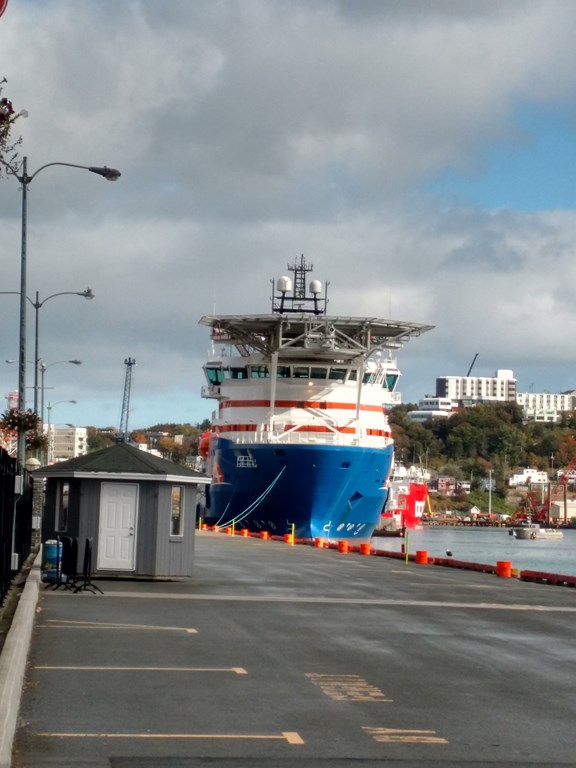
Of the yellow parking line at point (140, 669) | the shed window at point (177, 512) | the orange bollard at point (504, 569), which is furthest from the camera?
the orange bollard at point (504, 569)

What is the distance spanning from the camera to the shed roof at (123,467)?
27.0m

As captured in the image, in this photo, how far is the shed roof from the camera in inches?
1063

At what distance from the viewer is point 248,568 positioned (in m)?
34.2

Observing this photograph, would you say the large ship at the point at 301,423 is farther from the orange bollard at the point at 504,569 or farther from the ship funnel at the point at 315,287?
the orange bollard at the point at 504,569

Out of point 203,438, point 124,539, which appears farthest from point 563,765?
point 203,438

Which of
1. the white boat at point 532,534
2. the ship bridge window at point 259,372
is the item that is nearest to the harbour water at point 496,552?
the white boat at point 532,534

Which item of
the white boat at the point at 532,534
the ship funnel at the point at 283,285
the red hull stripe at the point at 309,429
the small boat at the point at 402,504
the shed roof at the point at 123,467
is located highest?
the ship funnel at the point at 283,285

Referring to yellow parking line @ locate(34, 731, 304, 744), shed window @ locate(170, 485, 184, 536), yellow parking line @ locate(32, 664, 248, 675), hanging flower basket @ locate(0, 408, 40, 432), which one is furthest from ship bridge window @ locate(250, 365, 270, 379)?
yellow parking line @ locate(34, 731, 304, 744)

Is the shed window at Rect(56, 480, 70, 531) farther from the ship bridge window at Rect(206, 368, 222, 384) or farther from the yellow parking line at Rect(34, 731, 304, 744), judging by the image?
the ship bridge window at Rect(206, 368, 222, 384)

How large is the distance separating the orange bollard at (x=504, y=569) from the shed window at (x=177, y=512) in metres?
11.3

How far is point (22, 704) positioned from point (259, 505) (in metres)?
60.0

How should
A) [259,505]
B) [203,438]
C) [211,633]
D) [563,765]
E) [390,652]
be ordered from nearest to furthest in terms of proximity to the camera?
[563,765]
[390,652]
[211,633]
[259,505]
[203,438]

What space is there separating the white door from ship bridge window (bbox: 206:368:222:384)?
50.5m

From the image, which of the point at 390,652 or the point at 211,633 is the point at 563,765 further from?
the point at 211,633
